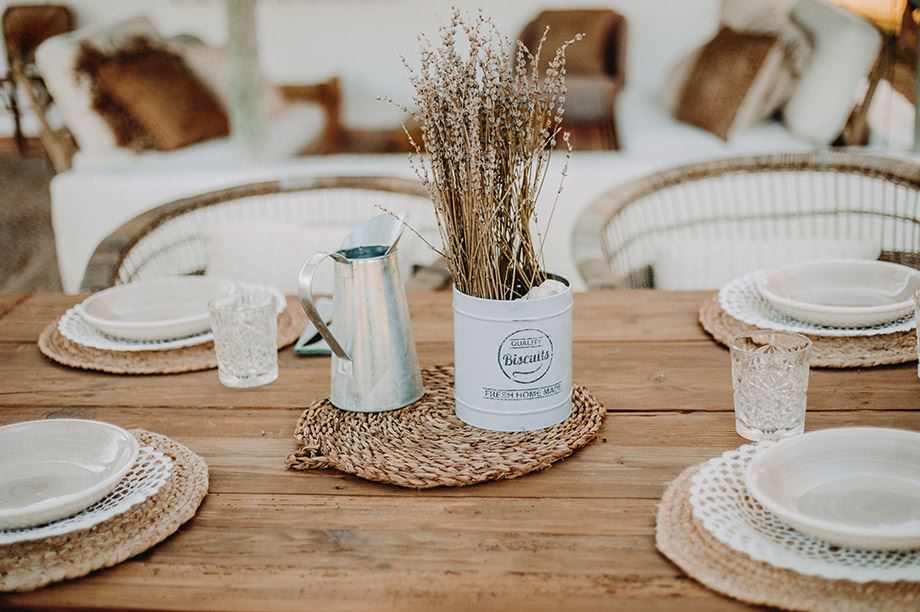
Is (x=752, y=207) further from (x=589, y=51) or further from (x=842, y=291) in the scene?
(x=842, y=291)

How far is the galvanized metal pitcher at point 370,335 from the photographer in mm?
1138

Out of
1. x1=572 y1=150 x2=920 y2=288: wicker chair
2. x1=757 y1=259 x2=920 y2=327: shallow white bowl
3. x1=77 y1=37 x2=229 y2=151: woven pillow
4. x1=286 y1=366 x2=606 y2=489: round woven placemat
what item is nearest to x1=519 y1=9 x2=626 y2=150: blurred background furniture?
x1=572 y1=150 x2=920 y2=288: wicker chair

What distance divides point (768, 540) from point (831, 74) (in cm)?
225

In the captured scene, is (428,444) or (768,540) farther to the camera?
(428,444)

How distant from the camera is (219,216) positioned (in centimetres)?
280

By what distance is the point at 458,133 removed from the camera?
994 millimetres

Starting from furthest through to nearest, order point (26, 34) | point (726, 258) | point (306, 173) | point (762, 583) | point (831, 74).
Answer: point (26, 34) < point (306, 173) < point (831, 74) < point (726, 258) < point (762, 583)

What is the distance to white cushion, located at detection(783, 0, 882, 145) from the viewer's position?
2736 mm

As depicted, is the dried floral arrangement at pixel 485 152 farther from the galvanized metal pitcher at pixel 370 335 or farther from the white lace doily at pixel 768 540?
the white lace doily at pixel 768 540

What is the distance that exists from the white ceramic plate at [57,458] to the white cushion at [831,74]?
7.68 feet

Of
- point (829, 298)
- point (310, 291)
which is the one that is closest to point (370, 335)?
point (310, 291)

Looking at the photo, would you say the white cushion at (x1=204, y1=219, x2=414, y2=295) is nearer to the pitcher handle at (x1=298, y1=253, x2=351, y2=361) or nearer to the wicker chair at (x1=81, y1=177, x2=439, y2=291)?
the wicker chair at (x1=81, y1=177, x2=439, y2=291)

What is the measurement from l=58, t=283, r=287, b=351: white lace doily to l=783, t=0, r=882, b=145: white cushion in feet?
6.24

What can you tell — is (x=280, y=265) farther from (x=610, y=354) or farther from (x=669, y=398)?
(x=669, y=398)
